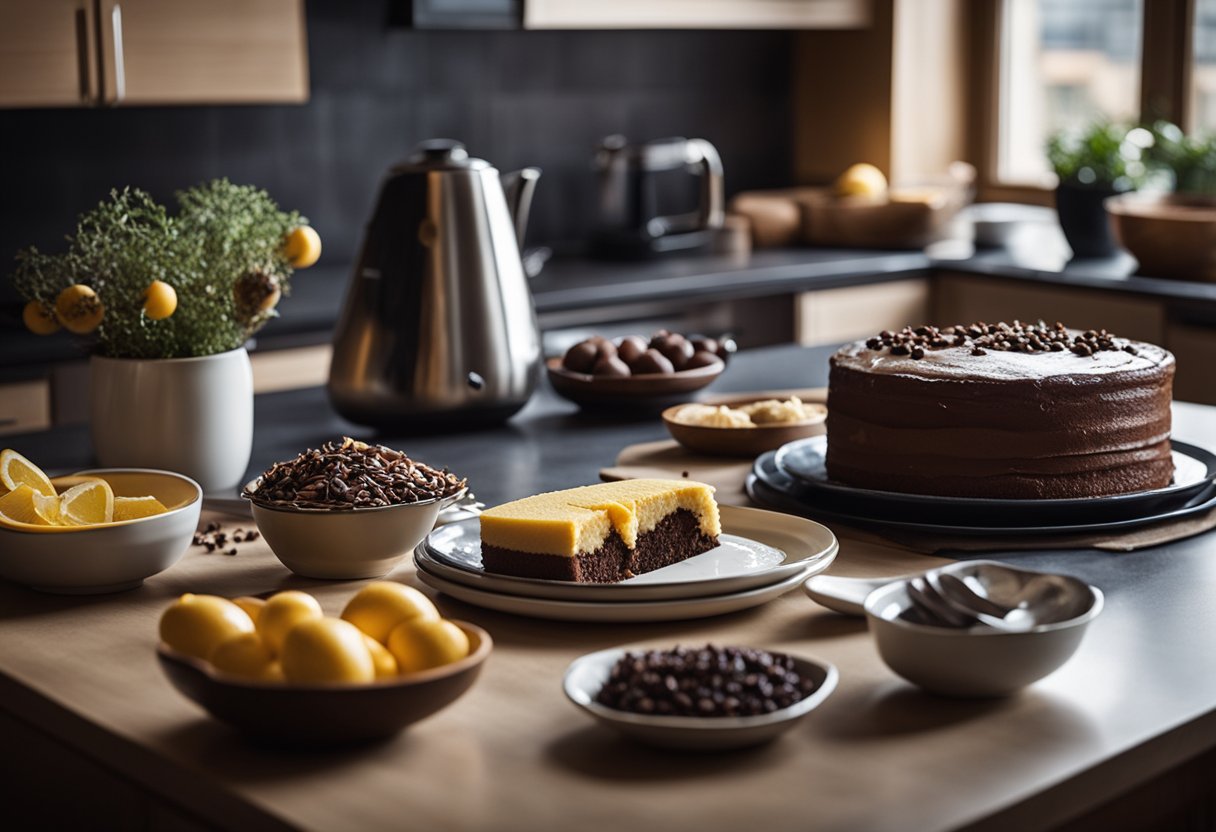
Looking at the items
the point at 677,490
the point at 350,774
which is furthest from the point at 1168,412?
the point at 350,774

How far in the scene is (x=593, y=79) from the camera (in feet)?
13.1

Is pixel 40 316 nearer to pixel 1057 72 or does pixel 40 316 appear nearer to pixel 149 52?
pixel 149 52

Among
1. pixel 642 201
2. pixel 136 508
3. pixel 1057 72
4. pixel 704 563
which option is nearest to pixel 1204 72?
pixel 1057 72

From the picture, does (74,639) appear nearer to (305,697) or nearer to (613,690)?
(305,697)

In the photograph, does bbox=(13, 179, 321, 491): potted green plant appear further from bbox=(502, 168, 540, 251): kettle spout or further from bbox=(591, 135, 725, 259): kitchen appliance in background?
bbox=(591, 135, 725, 259): kitchen appliance in background

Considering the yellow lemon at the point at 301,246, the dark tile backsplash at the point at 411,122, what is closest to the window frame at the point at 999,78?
the dark tile backsplash at the point at 411,122

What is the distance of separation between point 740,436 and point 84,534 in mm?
757

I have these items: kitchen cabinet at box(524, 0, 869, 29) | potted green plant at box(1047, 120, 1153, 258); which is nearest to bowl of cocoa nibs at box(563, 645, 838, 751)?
kitchen cabinet at box(524, 0, 869, 29)

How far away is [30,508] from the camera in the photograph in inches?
47.9

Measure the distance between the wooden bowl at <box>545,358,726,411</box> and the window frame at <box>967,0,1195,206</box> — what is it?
2363mm

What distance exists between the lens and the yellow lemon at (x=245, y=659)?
922mm

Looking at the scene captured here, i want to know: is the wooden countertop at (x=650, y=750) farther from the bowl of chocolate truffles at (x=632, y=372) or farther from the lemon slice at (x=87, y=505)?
the bowl of chocolate truffles at (x=632, y=372)

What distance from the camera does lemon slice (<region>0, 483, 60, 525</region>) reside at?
3.99 feet

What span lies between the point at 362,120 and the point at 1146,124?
1.95 meters
